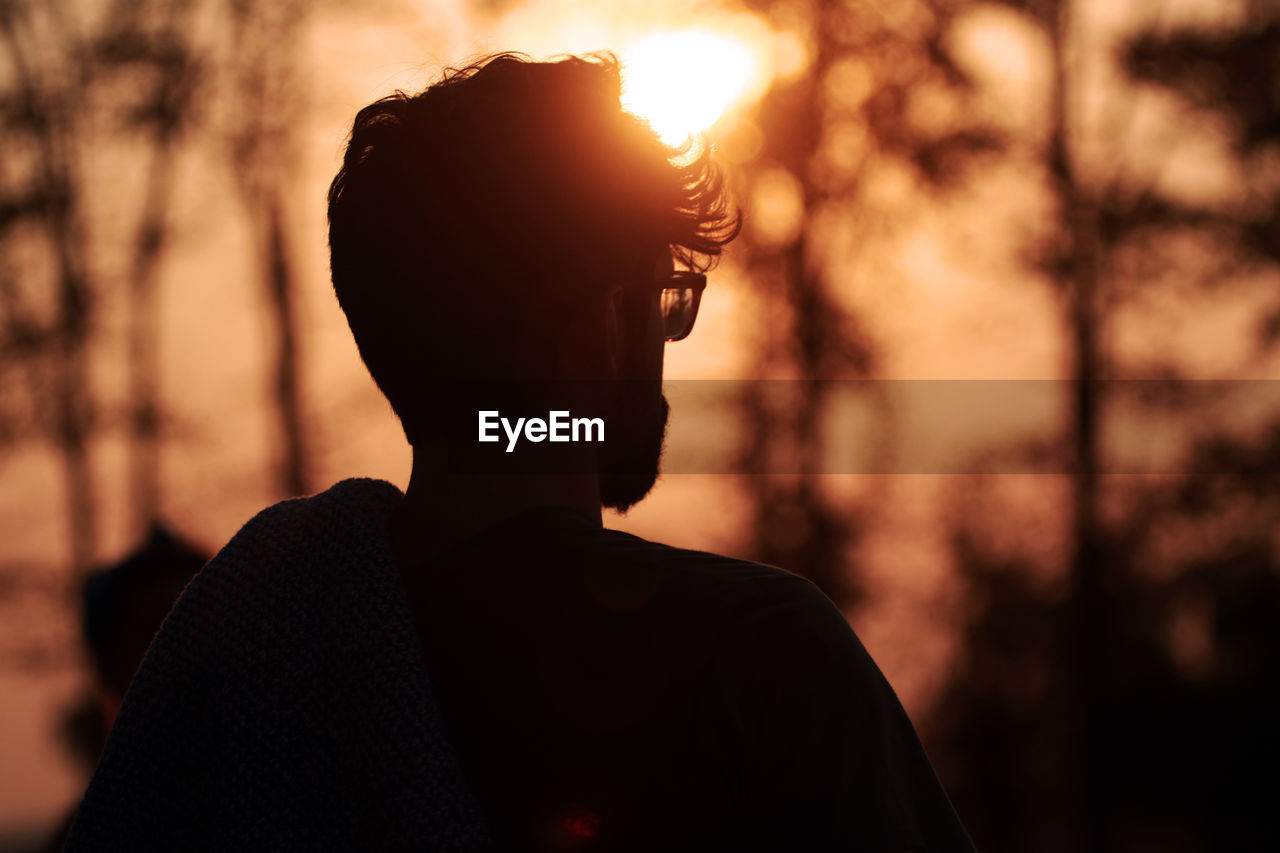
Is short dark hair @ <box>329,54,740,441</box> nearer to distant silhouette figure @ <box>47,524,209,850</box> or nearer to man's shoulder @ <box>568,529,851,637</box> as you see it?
man's shoulder @ <box>568,529,851,637</box>

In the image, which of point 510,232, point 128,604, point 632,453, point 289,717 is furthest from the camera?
point 128,604

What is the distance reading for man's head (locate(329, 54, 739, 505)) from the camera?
4.59ft

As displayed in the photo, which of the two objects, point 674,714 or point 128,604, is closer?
point 674,714

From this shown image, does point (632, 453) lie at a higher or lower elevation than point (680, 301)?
lower

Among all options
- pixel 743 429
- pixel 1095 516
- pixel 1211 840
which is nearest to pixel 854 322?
pixel 743 429

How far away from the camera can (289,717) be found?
1.27m

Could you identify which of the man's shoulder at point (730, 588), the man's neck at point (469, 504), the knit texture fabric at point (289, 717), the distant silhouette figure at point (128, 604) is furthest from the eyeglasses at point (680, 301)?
the distant silhouette figure at point (128, 604)

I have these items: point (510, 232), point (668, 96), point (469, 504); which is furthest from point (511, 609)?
point (668, 96)

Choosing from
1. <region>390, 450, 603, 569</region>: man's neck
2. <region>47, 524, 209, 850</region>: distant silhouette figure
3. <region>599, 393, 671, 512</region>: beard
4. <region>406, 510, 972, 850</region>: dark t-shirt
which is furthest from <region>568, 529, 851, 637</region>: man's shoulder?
<region>47, 524, 209, 850</region>: distant silhouette figure

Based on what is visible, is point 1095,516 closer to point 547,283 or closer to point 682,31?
point 682,31

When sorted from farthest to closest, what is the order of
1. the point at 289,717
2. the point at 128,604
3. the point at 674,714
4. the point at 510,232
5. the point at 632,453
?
the point at 128,604, the point at 632,453, the point at 510,232, the point at 289,717, the point at 674,714

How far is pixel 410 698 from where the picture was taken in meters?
1.22

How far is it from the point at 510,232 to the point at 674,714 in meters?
0.64

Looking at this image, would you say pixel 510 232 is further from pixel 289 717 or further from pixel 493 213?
pixel 289 717
